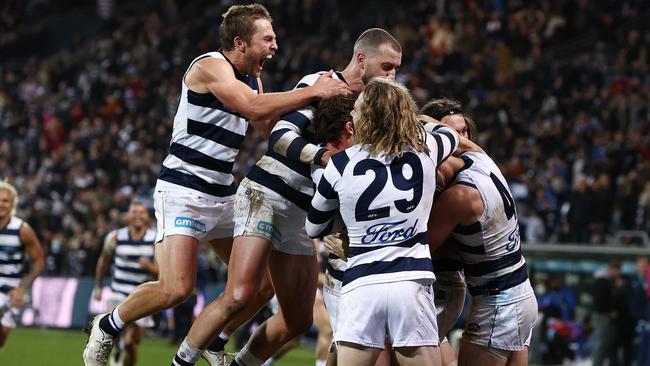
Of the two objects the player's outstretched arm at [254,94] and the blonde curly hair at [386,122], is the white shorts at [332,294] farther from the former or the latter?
the blonde curly hair at [386,122]

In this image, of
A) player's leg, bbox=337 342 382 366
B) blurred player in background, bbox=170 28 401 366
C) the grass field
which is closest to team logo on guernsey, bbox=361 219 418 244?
player's leg, bbox=337 342 382 366

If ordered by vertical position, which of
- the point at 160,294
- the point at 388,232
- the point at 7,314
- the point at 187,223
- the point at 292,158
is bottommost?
the point at 7,314

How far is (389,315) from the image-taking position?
6.29 m

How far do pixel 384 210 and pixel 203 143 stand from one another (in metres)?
2.12

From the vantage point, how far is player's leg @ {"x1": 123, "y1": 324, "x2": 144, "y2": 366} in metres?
13.6

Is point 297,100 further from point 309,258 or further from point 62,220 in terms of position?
point 62,220

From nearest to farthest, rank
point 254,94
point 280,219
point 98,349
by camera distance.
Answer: point 254,94 → point 280,219 → point 98,349

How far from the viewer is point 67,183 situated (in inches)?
1109

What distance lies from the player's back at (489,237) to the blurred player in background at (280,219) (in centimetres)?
108

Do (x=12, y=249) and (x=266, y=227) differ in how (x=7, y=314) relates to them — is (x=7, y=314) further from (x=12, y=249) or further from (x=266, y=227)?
(x=266, y=227)

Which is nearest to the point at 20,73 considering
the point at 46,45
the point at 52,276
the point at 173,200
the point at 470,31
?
the point at 46,45

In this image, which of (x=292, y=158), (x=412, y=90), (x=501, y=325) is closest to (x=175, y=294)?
(x=292, y=158)

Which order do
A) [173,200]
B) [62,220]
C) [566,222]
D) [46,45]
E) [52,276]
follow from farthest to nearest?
[46,45] → [62,220] → [52,276] → [566,222] → [173,200]

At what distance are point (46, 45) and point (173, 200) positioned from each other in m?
31.7
